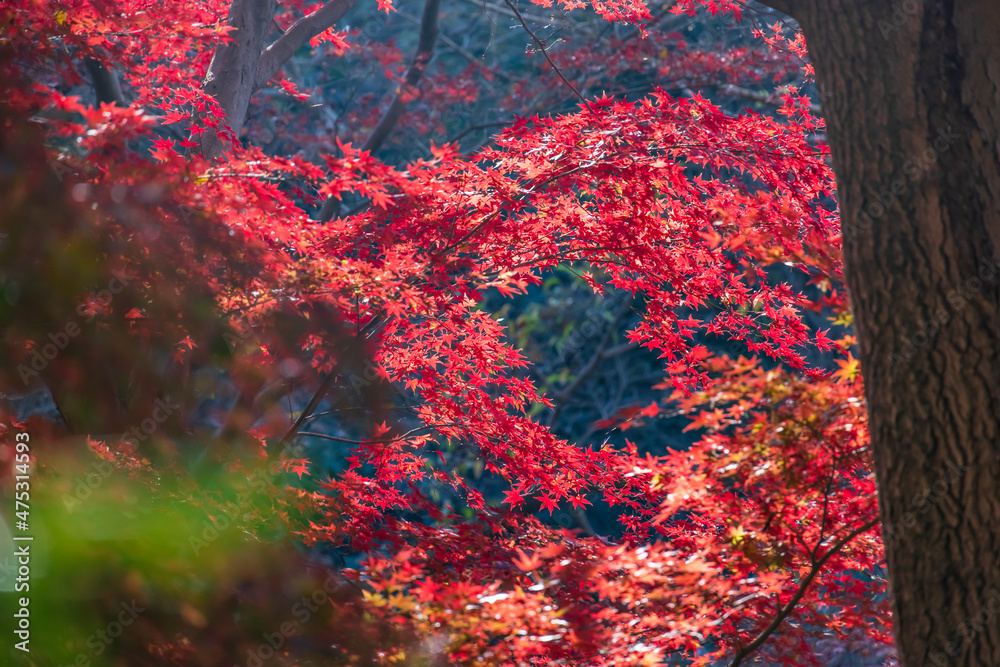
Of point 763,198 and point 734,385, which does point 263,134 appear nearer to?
point 763,198

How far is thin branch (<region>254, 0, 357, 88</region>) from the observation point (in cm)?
472

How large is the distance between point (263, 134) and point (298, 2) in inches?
90.3

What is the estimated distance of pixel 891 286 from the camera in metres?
2.11

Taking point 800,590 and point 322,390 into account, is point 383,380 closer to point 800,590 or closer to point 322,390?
point 322,390

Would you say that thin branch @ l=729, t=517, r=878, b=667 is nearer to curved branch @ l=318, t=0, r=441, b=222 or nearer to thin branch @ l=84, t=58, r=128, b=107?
thin branch @ l=84, t=58, r=128, b=107
